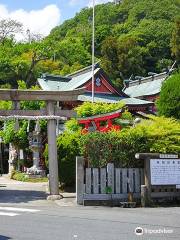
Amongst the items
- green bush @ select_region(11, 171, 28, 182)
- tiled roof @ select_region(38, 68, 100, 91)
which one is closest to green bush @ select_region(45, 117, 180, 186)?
green bush @ select_region(11, 171, 28, 182)

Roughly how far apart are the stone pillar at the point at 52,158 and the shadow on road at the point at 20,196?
23.4 inches

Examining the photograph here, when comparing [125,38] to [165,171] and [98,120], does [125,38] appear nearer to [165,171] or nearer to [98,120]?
[98,120]

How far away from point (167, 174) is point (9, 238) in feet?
23.7

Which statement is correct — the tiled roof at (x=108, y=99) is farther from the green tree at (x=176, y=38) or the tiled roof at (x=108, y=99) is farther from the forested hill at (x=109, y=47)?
the green tree at (x=176, y=38)

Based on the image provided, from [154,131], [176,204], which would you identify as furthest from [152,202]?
[154,131]

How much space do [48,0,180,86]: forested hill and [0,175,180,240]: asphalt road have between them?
136 ft

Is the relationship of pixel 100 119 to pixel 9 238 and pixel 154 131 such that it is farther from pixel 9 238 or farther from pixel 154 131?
pixel 9 238

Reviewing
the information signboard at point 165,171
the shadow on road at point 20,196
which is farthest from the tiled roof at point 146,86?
the information signboard at point 165,171

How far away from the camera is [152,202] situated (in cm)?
1351

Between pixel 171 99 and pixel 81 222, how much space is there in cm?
1496

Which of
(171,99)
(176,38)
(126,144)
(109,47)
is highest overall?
(109,47)

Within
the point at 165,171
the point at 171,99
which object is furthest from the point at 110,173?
the point at 171,99

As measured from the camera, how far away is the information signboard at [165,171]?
1356cm

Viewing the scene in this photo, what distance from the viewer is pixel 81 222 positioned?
957 cm
